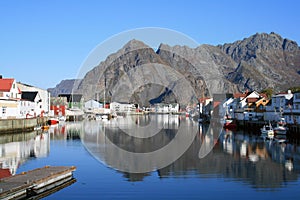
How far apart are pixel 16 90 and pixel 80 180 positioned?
46.3 m

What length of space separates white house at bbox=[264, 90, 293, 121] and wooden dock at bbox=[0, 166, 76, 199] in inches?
2018

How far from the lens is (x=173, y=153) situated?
40.3m

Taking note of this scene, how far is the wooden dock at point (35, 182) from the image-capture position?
19.4 metres

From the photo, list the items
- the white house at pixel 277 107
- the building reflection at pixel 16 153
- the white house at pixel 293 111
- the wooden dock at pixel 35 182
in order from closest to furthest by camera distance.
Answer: the wooden dock at pixel 35 182 → the building reflection at pixel 16 153 → the white house at pixel 293 111 → the white house at pixel 277 107

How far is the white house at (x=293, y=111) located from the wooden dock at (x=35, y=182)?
44.3 metres

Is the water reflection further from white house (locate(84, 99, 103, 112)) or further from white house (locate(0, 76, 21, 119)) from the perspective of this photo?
white house (locate(84, 99, 103, 112))

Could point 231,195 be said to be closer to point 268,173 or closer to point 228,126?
point 268,173

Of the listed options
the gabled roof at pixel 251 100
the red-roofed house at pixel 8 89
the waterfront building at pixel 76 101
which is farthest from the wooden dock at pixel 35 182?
the waterfront building at pixel 76 101

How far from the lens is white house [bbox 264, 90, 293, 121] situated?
231ft

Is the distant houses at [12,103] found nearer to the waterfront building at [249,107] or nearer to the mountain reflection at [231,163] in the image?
the mountain reflection at [231,163]

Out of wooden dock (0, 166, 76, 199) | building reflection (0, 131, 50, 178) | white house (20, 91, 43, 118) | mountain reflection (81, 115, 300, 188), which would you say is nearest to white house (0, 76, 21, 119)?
white house (20, 91, 43, 118)

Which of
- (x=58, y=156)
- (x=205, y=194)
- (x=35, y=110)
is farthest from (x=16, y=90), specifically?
(x=205, y=194)

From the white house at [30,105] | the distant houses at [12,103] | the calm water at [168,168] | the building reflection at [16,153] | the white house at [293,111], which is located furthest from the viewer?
the white house at [30,105]

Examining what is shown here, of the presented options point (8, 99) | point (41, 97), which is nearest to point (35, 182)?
point (8, 99)
